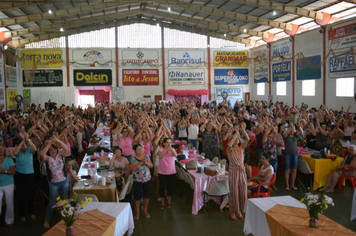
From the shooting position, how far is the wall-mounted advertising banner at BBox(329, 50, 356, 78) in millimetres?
16266

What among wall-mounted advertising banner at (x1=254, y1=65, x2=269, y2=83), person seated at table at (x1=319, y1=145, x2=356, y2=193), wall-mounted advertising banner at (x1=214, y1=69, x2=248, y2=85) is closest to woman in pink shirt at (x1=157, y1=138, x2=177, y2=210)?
person seated at table at (x1=319, y1=145, x2=356, y2=193)

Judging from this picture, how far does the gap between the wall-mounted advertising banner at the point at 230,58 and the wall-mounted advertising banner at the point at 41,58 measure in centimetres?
1334

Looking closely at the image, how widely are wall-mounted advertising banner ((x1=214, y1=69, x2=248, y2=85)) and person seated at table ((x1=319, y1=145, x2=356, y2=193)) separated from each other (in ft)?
67.9

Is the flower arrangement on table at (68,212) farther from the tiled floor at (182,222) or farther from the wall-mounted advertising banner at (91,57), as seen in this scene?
the wall-mounted advertising banner at (91,57)

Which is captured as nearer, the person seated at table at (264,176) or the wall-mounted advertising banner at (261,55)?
the person seated at table at (264,176)

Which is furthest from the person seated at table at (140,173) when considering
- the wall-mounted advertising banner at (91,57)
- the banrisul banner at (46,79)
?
the banrisul banner at (46,79)

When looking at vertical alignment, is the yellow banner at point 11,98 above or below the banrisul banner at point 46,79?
below

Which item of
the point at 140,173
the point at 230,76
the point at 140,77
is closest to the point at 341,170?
the point at 140,173

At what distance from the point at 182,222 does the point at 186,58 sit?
73.9ft

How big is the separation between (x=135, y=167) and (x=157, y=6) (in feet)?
61.9

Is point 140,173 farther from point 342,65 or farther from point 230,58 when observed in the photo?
point 230,58

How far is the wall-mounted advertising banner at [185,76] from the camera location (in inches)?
1079

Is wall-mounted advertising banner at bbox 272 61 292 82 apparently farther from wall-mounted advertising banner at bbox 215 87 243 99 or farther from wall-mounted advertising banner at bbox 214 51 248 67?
wall-mounted advertising banner at bbox 215 87 243 99

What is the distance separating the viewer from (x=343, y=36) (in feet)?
54.7
